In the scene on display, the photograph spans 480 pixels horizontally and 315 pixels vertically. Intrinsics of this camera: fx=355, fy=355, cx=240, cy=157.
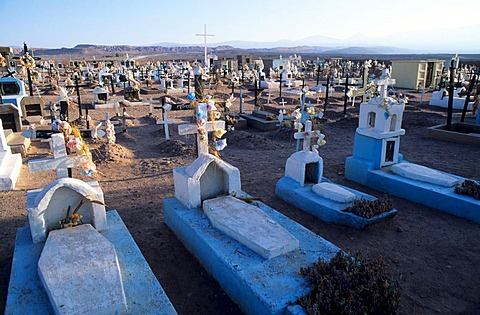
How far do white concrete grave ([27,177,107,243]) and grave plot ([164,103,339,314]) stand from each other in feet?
4.18

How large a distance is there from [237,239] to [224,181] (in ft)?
5.12

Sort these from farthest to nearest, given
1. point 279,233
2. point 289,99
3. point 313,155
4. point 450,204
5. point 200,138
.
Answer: point 289,99, point 313,155, point 450,204, point 200,138, point 279,233

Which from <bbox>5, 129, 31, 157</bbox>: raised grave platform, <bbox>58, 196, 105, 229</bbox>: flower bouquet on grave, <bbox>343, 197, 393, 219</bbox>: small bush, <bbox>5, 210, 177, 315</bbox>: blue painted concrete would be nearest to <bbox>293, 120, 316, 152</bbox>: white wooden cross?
<bbox>343, 197, 393, 219</bbox>: small bush

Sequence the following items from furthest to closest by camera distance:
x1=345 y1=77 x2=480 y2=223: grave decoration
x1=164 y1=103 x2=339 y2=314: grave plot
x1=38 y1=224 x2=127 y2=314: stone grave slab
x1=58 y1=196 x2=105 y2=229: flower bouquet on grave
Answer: x1=345 y1=77 x2=480 y2=223: grave decoration < x1=58 y1=196 x2=105 y2=229: flower bouquet on grave < x1=164 y1=103 x2=339 y2=314: grave plot < x1=38 y1=224 x2=127 y2=314: stone grave slab

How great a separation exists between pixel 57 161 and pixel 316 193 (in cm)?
456

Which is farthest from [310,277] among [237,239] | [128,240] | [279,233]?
[128,240]

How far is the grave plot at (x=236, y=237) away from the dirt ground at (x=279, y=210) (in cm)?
35

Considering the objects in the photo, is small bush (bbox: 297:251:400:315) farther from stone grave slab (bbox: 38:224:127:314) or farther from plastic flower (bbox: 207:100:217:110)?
plastic flower (bbox: 207:100:217:110)

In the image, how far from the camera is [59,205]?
16.1 ft

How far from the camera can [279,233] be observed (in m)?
4.67

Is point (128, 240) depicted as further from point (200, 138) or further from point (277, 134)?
point (277, 134)

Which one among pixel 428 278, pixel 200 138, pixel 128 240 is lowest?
pixel 428 278

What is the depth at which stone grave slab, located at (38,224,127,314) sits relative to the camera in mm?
3340

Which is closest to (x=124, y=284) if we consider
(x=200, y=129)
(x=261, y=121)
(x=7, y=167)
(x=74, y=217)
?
(x=74, y=217)
